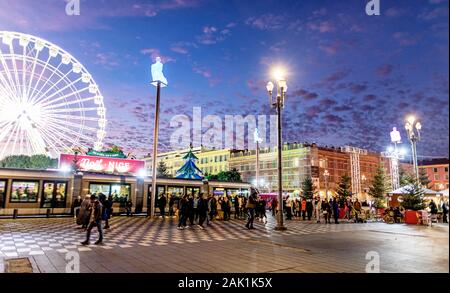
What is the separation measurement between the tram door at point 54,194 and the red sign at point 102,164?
309 cm

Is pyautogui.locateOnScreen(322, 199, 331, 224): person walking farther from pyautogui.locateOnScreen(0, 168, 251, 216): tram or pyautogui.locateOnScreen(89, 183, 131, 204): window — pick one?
pyautogui.locateOnScreen(89, 183, 131, 204): window

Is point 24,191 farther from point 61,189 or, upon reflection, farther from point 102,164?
point 102,164

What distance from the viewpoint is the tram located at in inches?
818

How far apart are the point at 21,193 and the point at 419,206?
83.6ft

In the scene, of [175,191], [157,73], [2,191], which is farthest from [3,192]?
[157,73]

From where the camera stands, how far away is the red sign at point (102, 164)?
1008 inches

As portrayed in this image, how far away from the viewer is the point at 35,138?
25.8 meters

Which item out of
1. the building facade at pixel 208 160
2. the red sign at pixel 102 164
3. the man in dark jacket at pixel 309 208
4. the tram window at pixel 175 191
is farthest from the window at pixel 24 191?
the building facade at pixel 208 160

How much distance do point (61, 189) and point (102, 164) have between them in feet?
16.0
